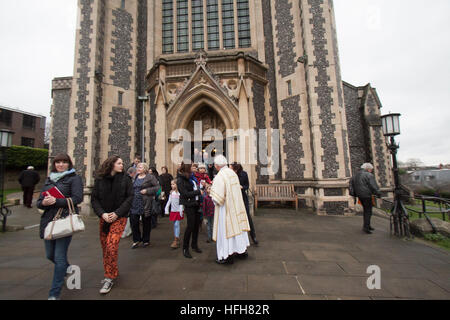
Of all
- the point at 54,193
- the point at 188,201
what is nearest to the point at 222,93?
the point at 188,201

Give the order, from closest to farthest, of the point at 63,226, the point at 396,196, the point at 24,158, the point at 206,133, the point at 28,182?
1. the point at 63,226
2. the point at 396,196
3. the point at 28,182
4. the point at 206,133
5. the point at 24,158

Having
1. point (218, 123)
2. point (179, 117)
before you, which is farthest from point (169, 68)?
point (218, 123)

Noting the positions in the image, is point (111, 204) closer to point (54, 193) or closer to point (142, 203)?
point (54, 193)

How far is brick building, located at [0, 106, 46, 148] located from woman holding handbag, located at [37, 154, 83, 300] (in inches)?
1310

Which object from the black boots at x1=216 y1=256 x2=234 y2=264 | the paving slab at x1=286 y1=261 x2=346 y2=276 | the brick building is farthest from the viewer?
the brick building

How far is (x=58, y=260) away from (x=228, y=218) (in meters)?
2.27

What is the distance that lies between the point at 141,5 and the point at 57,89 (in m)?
7.09

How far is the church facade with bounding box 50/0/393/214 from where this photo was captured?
317 inches

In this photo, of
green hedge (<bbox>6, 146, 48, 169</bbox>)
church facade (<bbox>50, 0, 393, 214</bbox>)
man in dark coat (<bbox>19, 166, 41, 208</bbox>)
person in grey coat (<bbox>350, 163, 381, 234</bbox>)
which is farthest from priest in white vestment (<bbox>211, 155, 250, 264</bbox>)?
green hedge (<bbox>6, 146, 48, 169</bbox>)

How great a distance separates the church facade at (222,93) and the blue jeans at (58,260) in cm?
625

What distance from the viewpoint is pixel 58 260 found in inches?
88.7

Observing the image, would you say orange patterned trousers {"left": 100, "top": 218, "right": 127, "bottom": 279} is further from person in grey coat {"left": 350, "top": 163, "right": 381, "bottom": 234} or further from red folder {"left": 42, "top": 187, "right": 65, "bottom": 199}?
person in grey coat {"left": 350, "top": 163, "right": 381, "bottom": 234}

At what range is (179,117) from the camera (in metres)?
8.99

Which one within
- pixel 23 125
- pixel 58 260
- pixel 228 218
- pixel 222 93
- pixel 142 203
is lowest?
pixel 58 260
